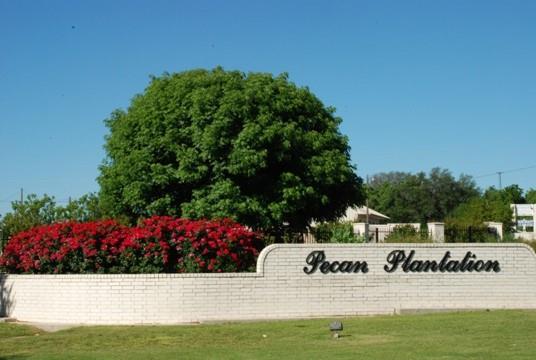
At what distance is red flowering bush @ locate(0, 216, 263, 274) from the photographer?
20.8 m

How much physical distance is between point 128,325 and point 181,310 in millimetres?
1320

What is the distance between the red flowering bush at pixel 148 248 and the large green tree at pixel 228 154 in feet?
23.8

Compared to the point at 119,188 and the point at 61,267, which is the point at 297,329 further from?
the point at 119,188

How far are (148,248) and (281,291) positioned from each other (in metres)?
3.52

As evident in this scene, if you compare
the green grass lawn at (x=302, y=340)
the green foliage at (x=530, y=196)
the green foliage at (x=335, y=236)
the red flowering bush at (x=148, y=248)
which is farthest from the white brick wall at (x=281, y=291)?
the green foliage at (x=530, y=196)

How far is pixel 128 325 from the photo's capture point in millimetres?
19828

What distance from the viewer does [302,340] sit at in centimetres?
1647

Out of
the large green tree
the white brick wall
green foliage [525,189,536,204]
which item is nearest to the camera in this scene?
the white brick wall

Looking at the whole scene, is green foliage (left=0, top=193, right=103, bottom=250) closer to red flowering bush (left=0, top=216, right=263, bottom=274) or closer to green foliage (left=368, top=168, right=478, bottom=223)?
red flowering bush (left=0, top=216, right=263, bottom=274)

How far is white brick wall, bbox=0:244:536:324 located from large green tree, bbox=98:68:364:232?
818 cm

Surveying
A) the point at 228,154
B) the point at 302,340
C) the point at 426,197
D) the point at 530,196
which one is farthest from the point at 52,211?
the point at 530,196

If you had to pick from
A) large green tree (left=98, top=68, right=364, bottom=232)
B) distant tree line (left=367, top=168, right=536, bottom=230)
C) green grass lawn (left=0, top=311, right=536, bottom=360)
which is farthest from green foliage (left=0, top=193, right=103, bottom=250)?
distant tree line (left=367, top=168, right=536, bottom=230)

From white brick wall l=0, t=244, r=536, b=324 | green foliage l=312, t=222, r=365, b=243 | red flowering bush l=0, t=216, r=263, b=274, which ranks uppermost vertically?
green foliage l=312, t=222, r=365, b=243

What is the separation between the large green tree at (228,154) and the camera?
29078 millimetres
